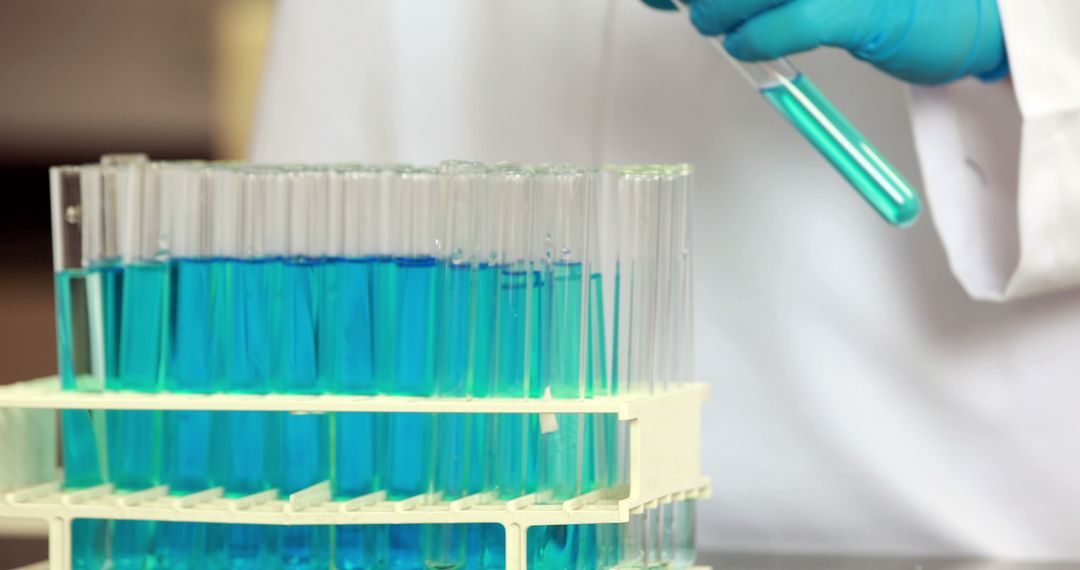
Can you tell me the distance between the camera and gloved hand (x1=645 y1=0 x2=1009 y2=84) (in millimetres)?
1061

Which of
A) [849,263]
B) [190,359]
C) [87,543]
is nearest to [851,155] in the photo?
[849,263]

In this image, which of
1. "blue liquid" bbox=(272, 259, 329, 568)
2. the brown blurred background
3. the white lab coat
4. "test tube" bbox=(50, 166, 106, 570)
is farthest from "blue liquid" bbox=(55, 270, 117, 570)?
the brown blurred background

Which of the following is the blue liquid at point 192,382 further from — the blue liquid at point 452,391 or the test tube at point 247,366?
the blue liquid at point 452,391

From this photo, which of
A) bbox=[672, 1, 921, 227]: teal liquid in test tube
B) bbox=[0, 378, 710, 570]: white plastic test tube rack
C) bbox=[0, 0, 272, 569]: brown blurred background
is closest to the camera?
bbox=[0, 378, 710, 570]: white plastic test tube rack

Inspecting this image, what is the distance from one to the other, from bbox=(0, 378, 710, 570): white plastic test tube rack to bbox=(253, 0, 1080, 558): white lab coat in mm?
467

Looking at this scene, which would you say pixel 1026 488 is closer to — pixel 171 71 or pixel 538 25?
pixel 538 25

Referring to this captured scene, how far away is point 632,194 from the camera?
88 centimetres

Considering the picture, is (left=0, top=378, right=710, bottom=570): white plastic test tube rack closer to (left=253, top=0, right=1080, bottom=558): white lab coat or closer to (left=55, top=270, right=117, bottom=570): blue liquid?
(left=55, top=270, right=117, bottom=570): blue liquid

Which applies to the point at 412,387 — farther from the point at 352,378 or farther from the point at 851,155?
the point at 851,155

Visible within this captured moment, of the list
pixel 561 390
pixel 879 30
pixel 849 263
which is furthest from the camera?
pixel 849 263

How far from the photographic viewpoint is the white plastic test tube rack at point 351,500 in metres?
0.82

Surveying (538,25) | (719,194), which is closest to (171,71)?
(538,25)

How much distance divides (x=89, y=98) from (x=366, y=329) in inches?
112

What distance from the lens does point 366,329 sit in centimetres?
87
